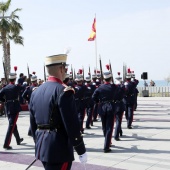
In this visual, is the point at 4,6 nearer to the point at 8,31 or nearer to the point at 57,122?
the point at 8,31

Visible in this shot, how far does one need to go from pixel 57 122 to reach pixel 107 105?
4.26 meters

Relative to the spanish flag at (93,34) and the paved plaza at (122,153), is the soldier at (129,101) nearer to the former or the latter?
the paved plaza at (122,153)

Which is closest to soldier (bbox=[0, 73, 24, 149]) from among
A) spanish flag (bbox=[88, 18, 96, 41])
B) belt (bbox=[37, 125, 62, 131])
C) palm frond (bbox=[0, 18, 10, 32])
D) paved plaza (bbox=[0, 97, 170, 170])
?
paved plaza (bbox=[0, 97, 170, 170])

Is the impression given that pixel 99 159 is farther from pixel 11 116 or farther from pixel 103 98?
pixel 11 116

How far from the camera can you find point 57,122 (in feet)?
11.6

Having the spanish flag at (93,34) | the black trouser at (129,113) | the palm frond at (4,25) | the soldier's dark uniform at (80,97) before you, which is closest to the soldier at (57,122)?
the soldier's dark uniform at (80,97)

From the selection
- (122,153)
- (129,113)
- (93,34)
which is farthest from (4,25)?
(122,153)

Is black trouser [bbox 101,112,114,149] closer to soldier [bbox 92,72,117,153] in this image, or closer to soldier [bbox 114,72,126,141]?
soldier [bbox 92,72,117,153]

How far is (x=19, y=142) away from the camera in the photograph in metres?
8.66

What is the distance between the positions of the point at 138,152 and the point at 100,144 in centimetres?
133

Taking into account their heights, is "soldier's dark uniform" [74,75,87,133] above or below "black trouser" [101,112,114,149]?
above

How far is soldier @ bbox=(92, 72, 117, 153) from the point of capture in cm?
751

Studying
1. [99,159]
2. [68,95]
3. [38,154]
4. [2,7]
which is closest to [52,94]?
[68,95]

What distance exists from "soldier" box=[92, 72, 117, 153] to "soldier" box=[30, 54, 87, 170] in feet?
12.9
